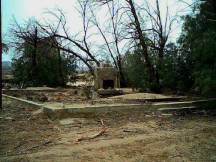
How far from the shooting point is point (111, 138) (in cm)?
893

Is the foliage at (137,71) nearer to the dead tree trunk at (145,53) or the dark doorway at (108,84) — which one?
the dead tree trunk at (145,53)

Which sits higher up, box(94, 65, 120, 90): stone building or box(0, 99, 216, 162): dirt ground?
box(94, 65, 120, 90): stone building

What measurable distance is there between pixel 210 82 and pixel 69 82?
1939 cm

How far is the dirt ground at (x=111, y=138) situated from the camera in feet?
24.2

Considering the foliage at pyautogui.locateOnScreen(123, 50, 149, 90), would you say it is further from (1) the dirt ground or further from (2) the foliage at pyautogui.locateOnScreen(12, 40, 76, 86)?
(2) the foliage at pyautogui.locateOnScreen(12, 40, 76, 86)

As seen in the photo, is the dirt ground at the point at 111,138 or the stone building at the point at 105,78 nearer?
the dirt ground at the point at 111,138

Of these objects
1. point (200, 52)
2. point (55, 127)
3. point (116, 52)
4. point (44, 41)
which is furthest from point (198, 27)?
point (44, 41)

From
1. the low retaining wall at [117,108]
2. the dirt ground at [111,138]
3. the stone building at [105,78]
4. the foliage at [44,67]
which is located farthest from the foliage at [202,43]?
the foliage at [44,67]

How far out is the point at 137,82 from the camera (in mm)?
21812

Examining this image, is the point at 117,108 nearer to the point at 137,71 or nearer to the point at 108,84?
the point at 108,84

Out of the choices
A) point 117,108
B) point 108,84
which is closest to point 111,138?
point 117,108

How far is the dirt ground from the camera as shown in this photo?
7.37 meters

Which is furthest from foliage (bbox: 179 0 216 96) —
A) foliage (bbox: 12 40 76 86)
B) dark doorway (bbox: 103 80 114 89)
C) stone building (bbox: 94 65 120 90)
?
foliage (bbox: 12 40 76 86)

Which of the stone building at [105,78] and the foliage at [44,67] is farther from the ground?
the foliage at [44,67]
